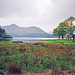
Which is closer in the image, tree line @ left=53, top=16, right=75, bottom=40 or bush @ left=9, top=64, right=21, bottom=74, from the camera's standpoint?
bush @ left=9, top=64, right=21, bottom=74

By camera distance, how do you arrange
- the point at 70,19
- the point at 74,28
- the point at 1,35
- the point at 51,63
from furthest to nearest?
the point at 1,35, the point at 70,19, the point at 74,28, the point at 51,63

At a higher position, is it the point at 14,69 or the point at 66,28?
the point at 66,28

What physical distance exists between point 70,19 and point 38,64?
53.6 m

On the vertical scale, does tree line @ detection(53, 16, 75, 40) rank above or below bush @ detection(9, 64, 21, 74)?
above

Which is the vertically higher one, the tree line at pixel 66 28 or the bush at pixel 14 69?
the tree line at pixel 66 28

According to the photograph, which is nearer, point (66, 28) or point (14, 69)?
point (14, 69)

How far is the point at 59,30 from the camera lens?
53.6 m

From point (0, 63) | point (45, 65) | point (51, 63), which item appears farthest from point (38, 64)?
point (0, 63)

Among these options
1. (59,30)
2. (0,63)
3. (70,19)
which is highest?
(70,19)

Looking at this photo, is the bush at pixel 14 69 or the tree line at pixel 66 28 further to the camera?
the tree line at pixel 66 28

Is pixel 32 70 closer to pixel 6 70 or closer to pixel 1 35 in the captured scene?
pixel 6 70

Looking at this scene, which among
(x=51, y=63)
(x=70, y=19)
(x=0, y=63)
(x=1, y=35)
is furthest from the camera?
(x=1, y=35)

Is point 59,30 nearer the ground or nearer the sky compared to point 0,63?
nearer the sky

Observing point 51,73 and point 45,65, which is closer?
point 51,73
